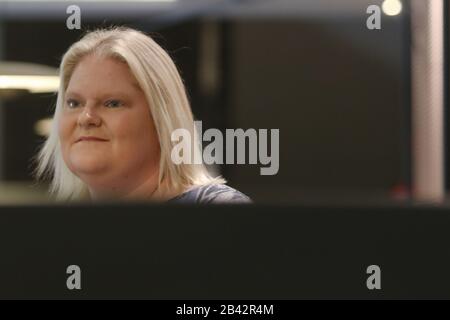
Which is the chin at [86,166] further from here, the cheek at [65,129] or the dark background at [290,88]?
the dark background at [290,88]

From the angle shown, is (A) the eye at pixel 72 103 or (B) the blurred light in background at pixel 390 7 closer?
(A) the eye at pixel 72 103

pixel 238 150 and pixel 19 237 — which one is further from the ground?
pixel 238 150

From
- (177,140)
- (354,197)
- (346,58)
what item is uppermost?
(346,58)

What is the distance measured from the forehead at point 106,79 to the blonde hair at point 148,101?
19mm

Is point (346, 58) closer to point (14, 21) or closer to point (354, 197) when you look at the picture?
point (354, 197)

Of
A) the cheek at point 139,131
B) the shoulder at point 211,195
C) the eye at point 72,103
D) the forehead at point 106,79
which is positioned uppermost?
the forehead at point 106,79

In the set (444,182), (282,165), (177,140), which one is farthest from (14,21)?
(444,182)

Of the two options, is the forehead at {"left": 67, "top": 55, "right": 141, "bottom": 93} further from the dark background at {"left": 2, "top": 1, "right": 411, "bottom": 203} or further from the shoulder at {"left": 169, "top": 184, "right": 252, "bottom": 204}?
the shoulder at {"left": 169, "top": 184, "right": 252, "bottom": 204}

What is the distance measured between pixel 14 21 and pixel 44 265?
91 cm

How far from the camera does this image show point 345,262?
2971 millimetres

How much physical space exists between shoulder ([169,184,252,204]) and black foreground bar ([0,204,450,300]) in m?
0.04

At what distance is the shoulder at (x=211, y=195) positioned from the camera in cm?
293

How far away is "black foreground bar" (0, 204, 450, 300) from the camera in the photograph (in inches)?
116

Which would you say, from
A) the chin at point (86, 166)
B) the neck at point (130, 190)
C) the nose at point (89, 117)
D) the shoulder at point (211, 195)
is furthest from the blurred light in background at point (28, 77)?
the shoulder at point (211, 195)
